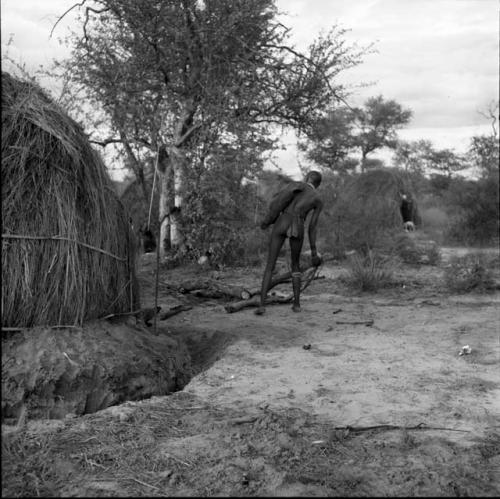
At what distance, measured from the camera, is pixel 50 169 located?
4.58 meters

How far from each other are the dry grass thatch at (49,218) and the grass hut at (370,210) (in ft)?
32.5

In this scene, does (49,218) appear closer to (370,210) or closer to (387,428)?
(387,428)

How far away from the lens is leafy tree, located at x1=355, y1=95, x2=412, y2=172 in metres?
33.7

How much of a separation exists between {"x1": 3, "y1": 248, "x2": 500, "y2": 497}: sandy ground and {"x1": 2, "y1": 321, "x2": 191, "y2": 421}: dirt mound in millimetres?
206

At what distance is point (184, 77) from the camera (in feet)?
42.7

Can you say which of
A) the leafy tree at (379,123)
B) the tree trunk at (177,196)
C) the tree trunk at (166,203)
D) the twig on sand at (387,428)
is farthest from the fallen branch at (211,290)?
the leafy tree at (379,123)

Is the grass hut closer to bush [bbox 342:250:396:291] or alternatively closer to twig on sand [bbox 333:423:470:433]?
bush [bbox 342:250:396:291]

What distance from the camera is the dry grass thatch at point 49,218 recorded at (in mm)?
4332

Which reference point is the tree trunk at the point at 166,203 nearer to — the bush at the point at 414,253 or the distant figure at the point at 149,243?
the distant figure at the point at 149,243

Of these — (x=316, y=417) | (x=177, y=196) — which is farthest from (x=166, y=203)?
(x=316, y=417)

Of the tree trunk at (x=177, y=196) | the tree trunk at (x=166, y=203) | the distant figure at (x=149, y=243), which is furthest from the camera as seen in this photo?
the distant figure at (x=149, y=243)

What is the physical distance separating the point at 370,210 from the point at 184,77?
620cm

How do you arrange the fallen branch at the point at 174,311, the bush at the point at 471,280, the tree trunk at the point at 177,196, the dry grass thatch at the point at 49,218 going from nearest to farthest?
1. the dry grass thatch at the point at 49,218
2. the fallen branch at the point at 174,311
3. the bush at the point at 471,280
4. the tree trunk at the point at 177,196

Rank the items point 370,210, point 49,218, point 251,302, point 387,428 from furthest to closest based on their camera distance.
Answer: point 370,210 < point 251,302 < point 49,218 < point 387,428
